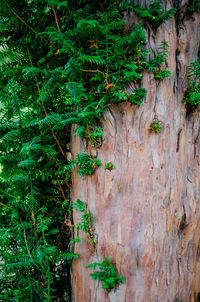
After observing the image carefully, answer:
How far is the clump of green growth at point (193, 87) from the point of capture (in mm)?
1347

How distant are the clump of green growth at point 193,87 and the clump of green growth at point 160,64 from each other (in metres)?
0.20

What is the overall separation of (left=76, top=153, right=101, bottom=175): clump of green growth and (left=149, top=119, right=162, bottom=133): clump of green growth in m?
0.43

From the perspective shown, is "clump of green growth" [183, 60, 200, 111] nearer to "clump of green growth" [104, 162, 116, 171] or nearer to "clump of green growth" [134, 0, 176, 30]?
"clump of green growth" [134, 0, 176, 30]

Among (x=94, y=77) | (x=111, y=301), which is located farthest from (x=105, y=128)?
(x=111, y=301)

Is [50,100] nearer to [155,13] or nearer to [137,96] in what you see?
[137,96]

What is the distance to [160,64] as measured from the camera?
1308mm

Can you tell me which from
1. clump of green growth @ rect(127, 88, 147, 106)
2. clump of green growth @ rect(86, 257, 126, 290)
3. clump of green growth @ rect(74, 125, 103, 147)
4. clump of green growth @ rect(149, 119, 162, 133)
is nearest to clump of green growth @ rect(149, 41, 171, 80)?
clump of green growth @ rect(127, 88, 147, 106)

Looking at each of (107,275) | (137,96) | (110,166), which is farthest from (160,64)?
(107,275)

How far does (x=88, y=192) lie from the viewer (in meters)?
1.35

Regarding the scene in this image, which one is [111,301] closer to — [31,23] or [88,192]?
[88,192]

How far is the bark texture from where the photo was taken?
1.25 m

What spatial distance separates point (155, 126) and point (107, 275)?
1.02 m

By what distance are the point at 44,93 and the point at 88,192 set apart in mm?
738

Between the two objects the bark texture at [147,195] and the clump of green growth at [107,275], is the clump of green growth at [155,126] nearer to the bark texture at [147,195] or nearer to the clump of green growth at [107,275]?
the bark texture at [147,195]
